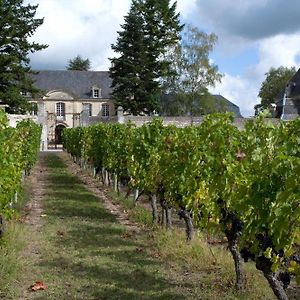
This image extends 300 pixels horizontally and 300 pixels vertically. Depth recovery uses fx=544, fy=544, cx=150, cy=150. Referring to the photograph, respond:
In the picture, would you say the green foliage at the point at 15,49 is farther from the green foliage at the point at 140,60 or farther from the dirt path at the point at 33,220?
the dirt path at the point at 33,220

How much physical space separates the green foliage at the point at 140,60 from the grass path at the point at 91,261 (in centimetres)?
3195

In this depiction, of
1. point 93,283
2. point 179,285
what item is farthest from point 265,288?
point 93,283

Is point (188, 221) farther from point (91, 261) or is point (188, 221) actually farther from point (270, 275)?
point (270, 275)

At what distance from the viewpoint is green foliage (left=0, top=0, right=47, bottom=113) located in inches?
1291

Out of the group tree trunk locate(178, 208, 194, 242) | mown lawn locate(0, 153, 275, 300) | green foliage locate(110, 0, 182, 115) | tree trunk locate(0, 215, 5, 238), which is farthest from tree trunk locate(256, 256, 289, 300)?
green foliage locate(110, 0, 182, 115)

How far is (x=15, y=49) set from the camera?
3431 centimetres

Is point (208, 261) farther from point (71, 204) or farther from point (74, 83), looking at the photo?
point (74, 83)

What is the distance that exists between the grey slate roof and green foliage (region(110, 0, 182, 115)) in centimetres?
1974

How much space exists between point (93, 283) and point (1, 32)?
29226 millimetres

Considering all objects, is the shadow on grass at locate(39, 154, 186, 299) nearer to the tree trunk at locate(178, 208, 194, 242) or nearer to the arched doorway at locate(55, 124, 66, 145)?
the tree trunk at locate(178, 208, 194, 242)

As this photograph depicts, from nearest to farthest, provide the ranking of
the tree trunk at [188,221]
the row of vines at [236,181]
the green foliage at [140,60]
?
the row of vines at [236,181], the tree trunk at [188,221], the green foliage at [140,60]

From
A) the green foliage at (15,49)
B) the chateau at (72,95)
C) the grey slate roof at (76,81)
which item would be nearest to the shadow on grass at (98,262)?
the green foliage at (15,49)

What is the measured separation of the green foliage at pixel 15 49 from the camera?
32781 millimetres

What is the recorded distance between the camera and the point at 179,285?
244 inches
